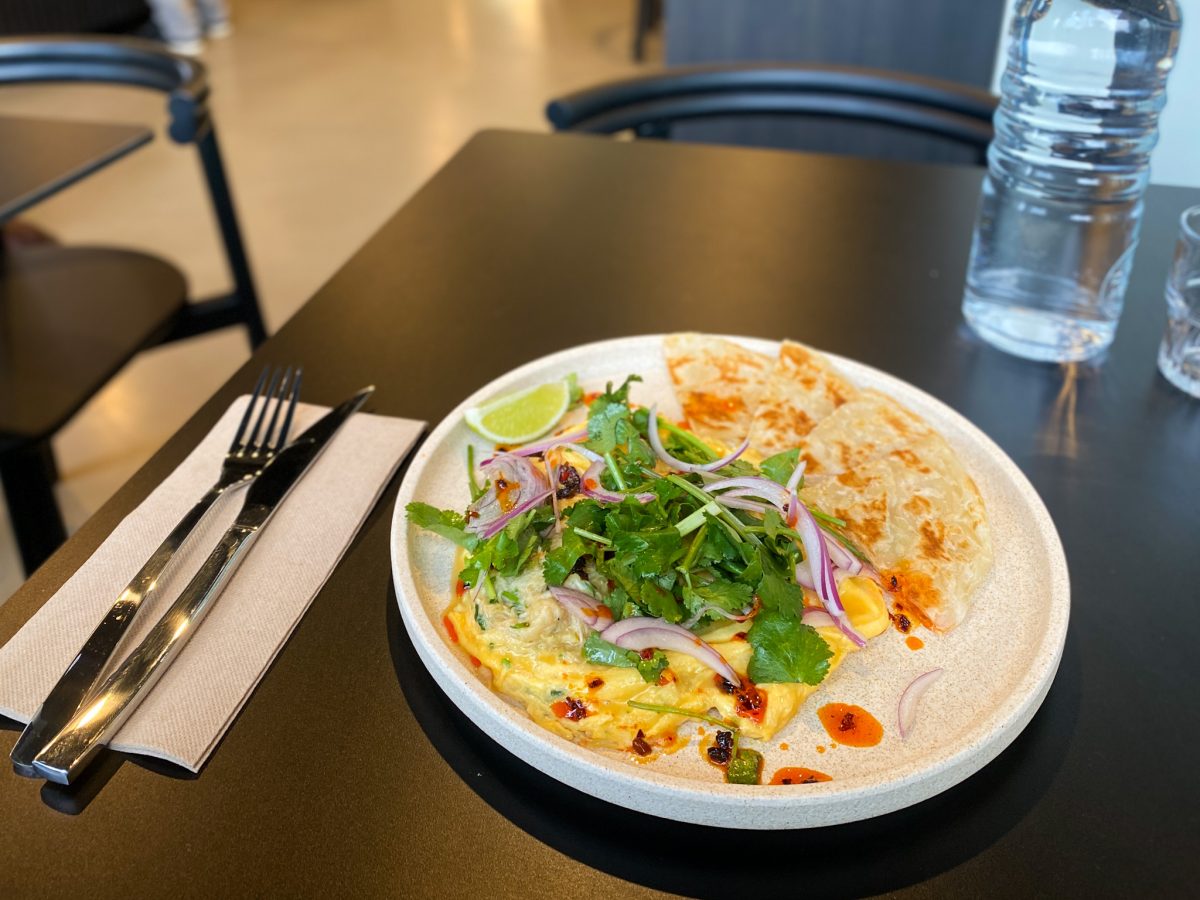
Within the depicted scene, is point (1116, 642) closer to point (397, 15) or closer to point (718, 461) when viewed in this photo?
point (718, 461)

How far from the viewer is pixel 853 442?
1.16 m

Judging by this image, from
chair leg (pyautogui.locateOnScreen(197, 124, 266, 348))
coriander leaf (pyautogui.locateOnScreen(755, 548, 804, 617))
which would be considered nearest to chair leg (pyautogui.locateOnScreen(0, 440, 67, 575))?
chair leg (pyautogui.locateOnScreen(197, 124, 266, 348))

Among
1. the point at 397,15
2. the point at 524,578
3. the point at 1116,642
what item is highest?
the point at 524,578

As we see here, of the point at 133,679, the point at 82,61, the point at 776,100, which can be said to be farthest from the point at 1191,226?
the point at 82,61

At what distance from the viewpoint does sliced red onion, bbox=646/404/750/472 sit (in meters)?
1.03

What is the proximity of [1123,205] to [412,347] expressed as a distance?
41.0 inches

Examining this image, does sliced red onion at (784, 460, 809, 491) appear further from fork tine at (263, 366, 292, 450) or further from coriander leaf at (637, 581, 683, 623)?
fork tine at (263, 366, 292, 450)

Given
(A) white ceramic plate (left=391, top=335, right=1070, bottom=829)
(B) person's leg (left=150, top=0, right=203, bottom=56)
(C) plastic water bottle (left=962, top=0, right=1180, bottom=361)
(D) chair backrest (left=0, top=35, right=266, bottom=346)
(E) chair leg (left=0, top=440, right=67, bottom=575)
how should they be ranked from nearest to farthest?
(A) white ceramic plate (left=391, top=335, right=1070, bottom=829)
(C) plastic water bottle (left=962, top=0, right=1180, bottom=361)
(E) chair leg (left=0, top=440, right=67, bottom=575)
(D) chair backrest (left=0, top=35, right=266, bottom=346)
(B) person's leg (left=150, top=0, right=203, bottom=56)

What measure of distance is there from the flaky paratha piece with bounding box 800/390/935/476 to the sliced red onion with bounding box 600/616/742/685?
335 millimetres

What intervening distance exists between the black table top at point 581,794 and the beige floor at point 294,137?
67.9 inches

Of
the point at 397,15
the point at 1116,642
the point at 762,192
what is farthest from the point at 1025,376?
the point at 397,15

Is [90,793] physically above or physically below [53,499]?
above

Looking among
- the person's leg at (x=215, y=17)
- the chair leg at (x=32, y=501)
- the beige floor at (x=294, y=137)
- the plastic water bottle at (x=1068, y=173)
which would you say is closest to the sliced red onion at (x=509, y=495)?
the plastic water bottle at (x=1068, y=173)

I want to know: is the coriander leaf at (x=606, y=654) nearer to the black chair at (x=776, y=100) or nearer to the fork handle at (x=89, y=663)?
the fork handle at (x=89, y=663)
